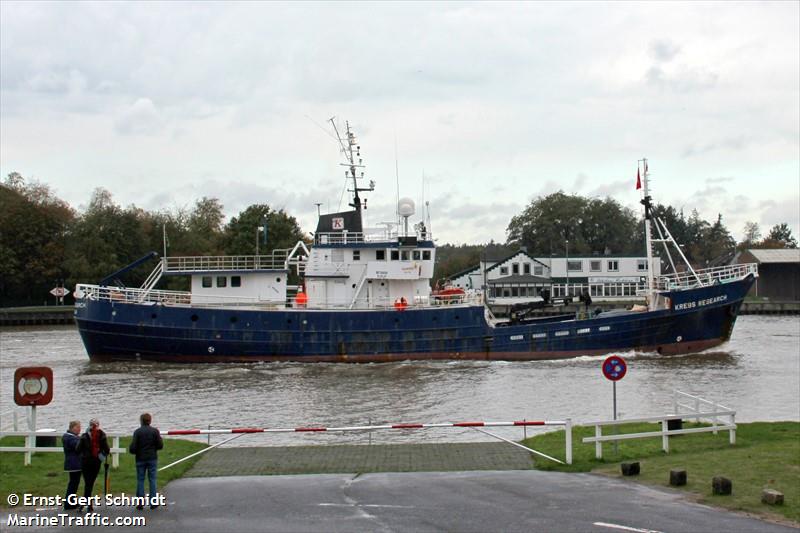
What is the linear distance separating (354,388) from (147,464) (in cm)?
2013

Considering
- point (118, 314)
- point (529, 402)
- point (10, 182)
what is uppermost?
point (10, 182)

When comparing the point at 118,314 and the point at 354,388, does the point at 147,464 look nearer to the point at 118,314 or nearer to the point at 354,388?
the point at 354,388

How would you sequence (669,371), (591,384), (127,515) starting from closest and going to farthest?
(127,515) → (591,384) → (669,371)

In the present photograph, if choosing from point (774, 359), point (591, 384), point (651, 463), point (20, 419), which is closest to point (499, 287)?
point (774, 359)

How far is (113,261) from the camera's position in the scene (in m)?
83.7

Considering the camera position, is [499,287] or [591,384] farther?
[499,287]

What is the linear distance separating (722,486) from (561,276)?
8236cm

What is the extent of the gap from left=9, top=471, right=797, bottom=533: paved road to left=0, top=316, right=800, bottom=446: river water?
6.36 m

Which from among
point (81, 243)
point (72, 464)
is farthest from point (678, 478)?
point (81, 243)

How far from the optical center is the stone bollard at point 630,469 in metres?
14.4

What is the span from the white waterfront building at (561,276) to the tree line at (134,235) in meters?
2.75

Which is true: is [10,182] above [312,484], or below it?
above

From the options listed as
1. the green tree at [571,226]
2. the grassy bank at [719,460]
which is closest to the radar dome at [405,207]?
the grassy bank at [719,460]

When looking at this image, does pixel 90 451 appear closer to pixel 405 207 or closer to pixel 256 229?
pixel 405 207
